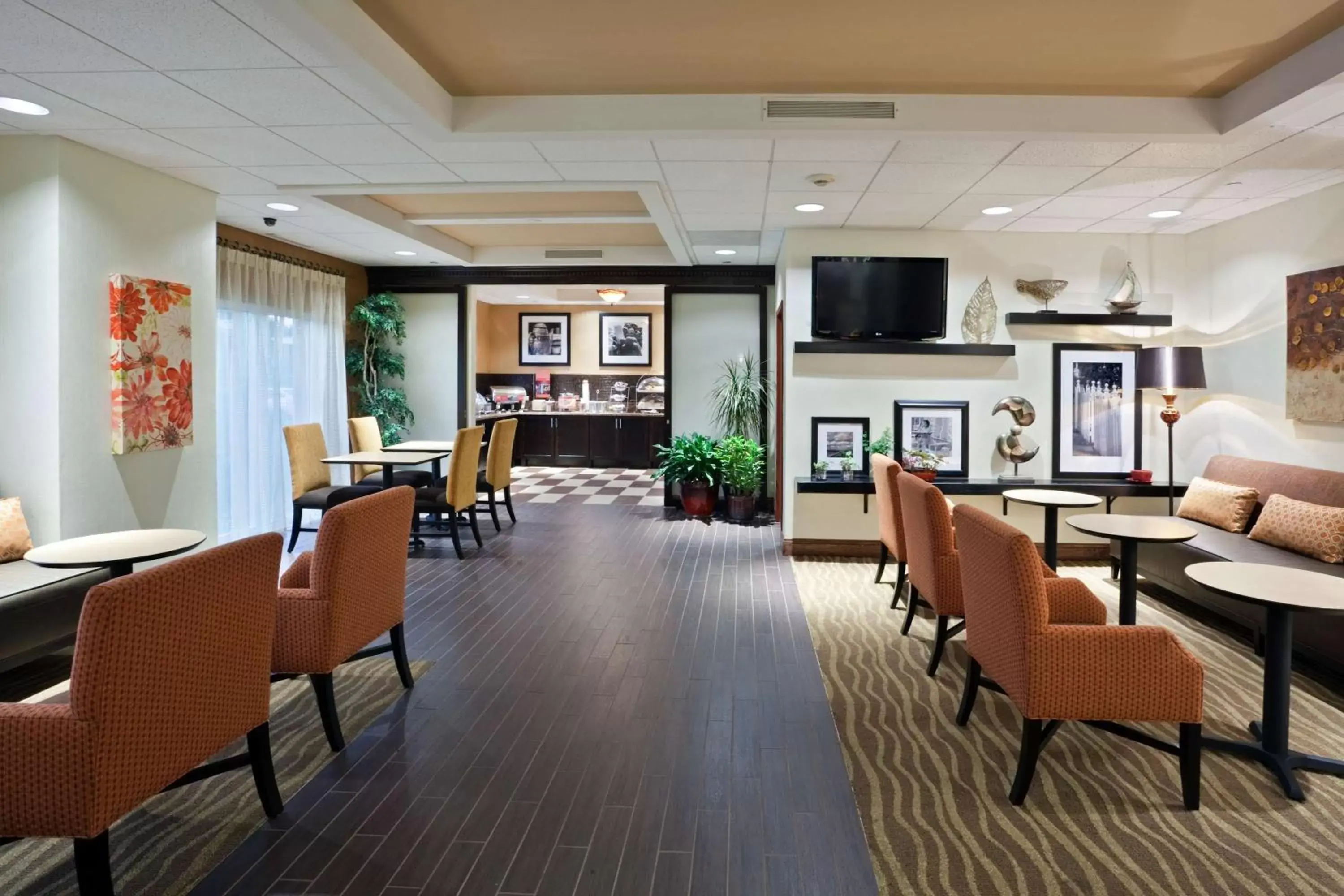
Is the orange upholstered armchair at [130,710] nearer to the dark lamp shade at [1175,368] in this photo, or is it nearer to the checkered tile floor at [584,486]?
the dark lamp shade at [1175,368]

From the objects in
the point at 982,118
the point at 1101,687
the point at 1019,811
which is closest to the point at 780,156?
→ the point at 982,118

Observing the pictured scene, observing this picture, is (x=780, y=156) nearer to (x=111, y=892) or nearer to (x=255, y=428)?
(x=111, y=892)

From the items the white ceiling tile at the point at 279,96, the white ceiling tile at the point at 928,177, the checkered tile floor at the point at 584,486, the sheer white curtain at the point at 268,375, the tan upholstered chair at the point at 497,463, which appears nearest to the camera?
the white ceiling tile at the point at 279,96

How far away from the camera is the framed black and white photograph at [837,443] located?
608cm

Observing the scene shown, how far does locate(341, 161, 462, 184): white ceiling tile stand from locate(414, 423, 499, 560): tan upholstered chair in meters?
1.94

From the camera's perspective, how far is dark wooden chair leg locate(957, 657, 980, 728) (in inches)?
120

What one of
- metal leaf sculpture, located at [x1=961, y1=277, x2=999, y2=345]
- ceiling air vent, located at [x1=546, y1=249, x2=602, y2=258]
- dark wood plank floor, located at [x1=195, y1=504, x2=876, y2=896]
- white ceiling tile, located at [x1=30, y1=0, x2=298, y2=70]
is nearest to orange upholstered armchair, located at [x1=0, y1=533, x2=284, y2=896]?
dark wood plank floor, located at [x1=195, y1=504, x2=876, y2=896]

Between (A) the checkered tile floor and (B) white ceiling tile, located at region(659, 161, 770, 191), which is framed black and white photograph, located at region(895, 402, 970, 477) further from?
(A) the checkered tile floor

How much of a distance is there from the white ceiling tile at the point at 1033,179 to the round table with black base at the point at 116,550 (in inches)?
178

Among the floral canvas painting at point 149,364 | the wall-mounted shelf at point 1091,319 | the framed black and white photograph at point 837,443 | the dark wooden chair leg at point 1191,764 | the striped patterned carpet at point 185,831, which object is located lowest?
the striped patterned carpet at point 185,831

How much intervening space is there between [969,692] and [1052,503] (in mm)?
1858

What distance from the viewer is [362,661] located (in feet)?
12.5

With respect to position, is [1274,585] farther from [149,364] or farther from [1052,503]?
[149,364]

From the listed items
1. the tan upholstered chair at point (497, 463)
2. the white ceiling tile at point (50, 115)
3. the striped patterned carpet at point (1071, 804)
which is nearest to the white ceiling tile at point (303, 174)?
the white ceiling tile at point (50, 115)
